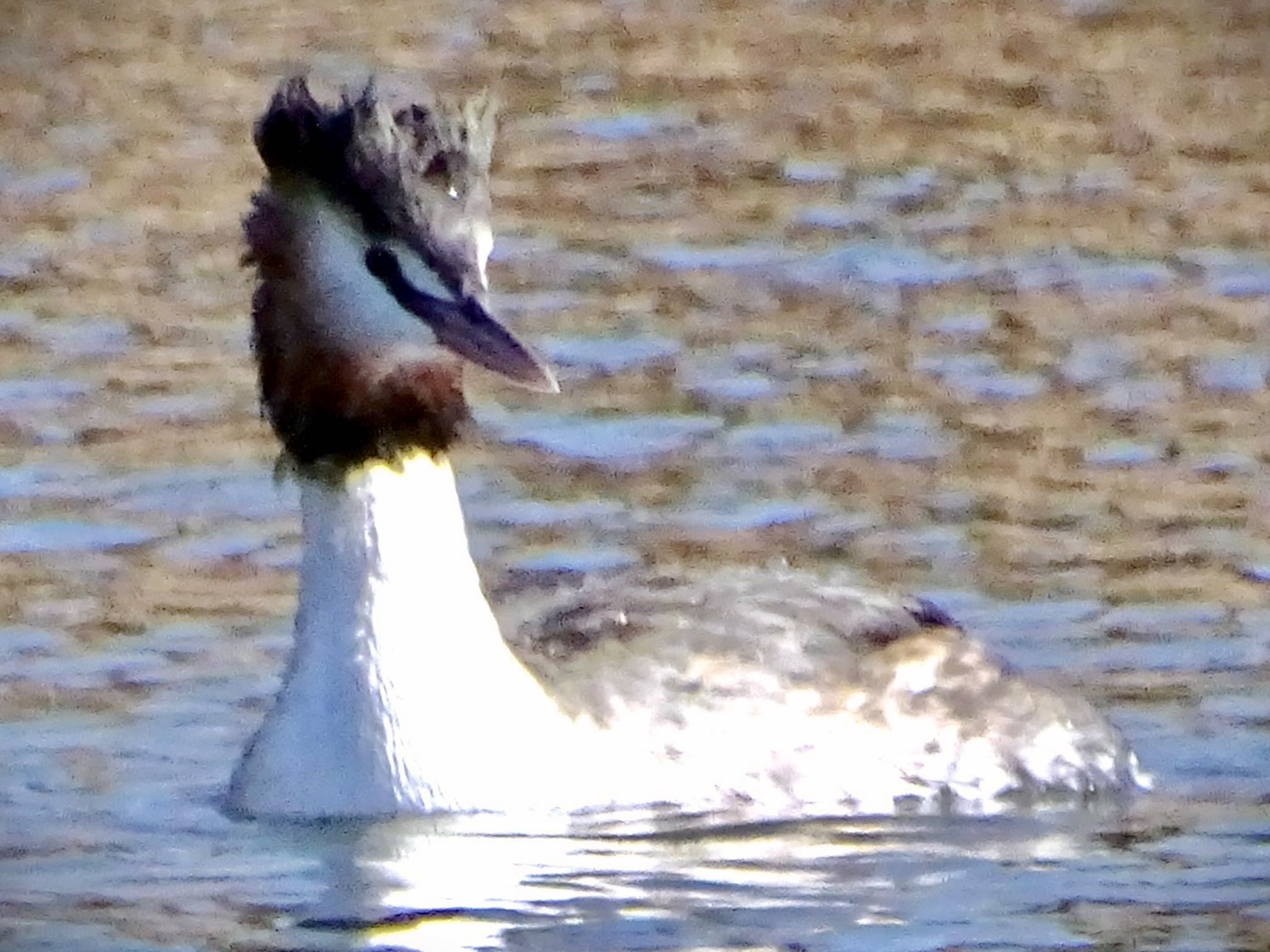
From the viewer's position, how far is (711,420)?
14.1 m

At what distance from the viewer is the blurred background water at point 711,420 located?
31.8 ft

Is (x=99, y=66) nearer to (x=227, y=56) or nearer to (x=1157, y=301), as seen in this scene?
(x=227, y=56)

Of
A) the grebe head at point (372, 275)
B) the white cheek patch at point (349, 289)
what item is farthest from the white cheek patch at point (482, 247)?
the white cheek patch at point (349, 289)

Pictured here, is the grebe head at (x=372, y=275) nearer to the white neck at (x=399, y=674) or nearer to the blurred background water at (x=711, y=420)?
the white neck at (x=399, y=674)

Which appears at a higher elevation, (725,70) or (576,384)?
(725,70)

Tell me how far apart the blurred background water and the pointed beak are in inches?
29.1

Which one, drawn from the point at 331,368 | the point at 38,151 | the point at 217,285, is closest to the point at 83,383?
the point at 217,285

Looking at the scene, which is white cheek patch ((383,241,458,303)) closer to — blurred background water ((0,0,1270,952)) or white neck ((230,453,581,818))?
white neck ((230,453,581,818))

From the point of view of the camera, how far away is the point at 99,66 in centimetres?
2028

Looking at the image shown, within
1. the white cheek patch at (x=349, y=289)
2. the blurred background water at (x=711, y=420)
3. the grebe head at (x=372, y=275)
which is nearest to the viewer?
the grebe head at (x=372, y=275)

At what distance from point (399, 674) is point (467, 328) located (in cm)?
98

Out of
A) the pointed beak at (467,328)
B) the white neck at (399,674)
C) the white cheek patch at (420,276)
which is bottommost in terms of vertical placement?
the white neck at (399,674)

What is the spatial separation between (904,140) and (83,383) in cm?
521

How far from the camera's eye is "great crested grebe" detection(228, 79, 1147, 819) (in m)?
9.50
